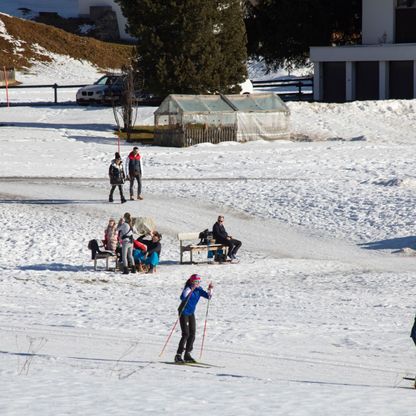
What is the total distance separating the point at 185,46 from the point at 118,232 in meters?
24.7

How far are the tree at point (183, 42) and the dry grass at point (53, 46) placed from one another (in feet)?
96.0

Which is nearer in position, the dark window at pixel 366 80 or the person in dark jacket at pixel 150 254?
the person in dark jacket at pixel 150 254

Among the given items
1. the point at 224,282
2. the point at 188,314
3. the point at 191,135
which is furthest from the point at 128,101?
the point at 188,314

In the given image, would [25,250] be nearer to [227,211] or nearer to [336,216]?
[227,211]

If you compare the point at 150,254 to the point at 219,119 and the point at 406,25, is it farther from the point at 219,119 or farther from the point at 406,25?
the point at 406,25

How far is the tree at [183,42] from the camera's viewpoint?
49.5 m

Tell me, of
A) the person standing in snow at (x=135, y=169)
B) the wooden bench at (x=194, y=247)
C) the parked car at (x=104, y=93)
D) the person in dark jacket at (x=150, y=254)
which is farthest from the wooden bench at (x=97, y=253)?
the parked car at (x=104, y=93)

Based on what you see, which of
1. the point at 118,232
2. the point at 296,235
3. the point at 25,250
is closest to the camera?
the point at 118,232

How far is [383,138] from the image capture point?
4947cm

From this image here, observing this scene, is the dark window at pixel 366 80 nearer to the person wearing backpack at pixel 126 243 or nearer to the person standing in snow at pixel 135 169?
the person standing in snow at pixel 135 169

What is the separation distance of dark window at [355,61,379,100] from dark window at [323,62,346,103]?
78 centimetres

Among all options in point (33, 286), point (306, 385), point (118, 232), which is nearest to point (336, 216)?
point (118, 232)

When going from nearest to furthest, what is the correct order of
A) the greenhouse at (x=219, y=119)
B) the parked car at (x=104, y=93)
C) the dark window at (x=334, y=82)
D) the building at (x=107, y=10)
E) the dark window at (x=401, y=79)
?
the greenhouse at (x=219, y=119)
the parked car at (x=104, y=93)
the dark window at (x=401, y=79)
the dark window at (x=334, y=82)
the building at (x=107, y=10)

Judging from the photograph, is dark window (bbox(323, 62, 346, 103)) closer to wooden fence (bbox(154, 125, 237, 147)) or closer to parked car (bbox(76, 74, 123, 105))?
parked car (bbox(76, 74, 123, 105))
